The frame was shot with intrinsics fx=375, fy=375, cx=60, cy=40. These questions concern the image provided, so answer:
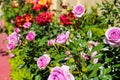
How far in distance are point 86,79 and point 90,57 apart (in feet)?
0.85

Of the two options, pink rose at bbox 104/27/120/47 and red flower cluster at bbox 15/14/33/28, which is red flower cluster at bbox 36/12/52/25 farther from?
pink rose at bbox 104/27/120/47

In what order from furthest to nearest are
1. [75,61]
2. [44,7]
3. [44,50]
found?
[44,7] → [44,50] → [75,61]

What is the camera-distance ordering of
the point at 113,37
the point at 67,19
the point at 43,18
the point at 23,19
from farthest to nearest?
the point at 23,19, the point at 43,18, the point at 67,19, the point at 113,37

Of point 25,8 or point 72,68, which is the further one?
point 25,8

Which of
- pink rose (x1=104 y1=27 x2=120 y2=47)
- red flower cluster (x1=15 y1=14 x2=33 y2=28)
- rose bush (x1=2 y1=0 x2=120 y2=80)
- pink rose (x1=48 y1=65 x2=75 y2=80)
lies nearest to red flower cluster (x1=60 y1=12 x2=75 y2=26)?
rose bush (x1=2 y1=0 x2=120 y2=80)

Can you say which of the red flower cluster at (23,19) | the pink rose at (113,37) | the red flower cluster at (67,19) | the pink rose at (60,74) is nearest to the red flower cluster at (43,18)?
the red flower cluster at (67,19)

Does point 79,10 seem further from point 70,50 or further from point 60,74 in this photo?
point 60,74

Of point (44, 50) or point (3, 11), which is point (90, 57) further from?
point (3, 11)

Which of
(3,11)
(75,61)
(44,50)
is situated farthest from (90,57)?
(3,11)

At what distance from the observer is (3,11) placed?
9.70 meters

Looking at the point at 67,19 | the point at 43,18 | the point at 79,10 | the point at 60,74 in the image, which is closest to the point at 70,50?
the point at 60,74

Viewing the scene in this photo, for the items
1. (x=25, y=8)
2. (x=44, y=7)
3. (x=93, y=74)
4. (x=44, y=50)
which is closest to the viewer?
(x=93, y=74)

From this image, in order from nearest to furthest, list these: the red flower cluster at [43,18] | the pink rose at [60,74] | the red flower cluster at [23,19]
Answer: the pink rose at [60,74] < the red flower cluster at [43,18] < the red flower cluster at [23,19]

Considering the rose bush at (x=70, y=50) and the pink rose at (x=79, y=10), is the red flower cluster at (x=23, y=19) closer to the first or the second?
the rose bush at (x=70, y=50)
